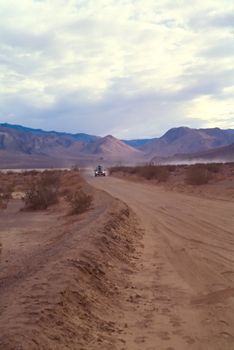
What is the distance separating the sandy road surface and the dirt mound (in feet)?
1.23

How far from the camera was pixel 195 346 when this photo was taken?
686 centimetres

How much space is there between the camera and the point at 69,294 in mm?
8453

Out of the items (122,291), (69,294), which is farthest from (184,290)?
(69,294)

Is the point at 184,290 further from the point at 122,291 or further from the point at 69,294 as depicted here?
the point at 69,294

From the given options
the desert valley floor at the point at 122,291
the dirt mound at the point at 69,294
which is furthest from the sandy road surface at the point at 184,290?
the dirt mound at the point at 69,294

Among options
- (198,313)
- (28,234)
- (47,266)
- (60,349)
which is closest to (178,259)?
(47,266)

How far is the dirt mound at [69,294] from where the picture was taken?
6.61 m

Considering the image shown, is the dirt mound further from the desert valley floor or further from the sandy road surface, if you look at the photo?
the sandy road surface

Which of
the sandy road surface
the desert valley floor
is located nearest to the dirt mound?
the desert valley floor

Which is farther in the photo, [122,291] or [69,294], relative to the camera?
[122,291]

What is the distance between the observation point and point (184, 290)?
976 centimetres

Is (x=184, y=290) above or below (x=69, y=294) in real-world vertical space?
below

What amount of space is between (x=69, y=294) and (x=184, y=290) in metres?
2.37

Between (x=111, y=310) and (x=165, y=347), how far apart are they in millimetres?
1830
